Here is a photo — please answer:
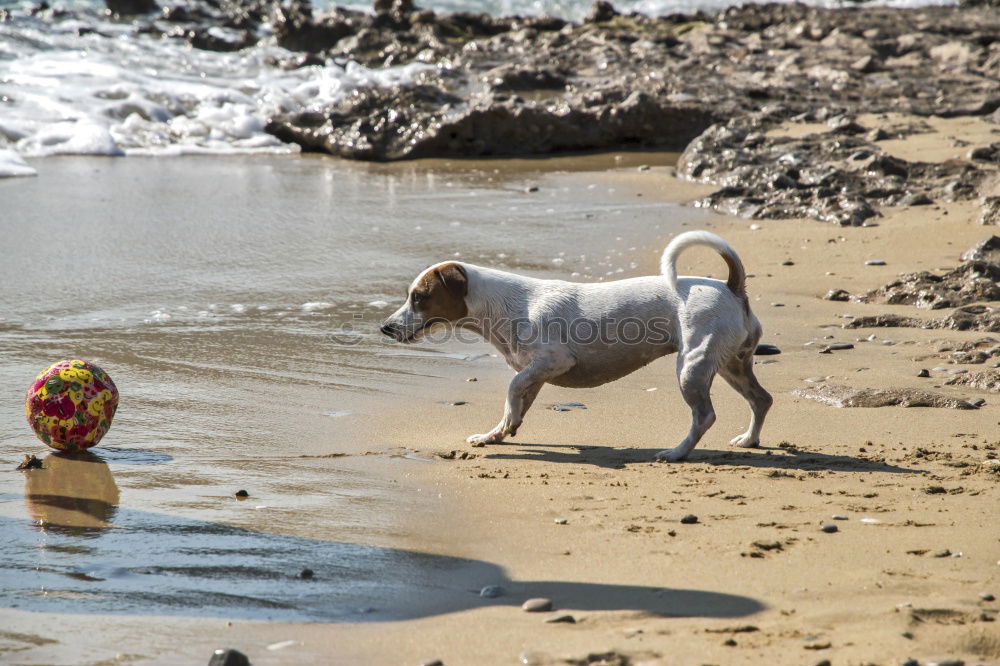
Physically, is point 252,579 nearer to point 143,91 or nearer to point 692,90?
point 692,90

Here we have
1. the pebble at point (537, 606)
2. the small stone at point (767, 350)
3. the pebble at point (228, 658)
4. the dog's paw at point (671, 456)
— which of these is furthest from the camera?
the small stone at point (767, 350)

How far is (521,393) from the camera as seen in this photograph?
232 inches

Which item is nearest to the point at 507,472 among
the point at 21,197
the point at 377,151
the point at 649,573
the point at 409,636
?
the point at 649,573

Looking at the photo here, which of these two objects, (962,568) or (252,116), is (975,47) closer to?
(252,116)

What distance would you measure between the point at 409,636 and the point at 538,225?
724 centimetres

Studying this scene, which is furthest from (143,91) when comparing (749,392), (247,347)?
(749,392)

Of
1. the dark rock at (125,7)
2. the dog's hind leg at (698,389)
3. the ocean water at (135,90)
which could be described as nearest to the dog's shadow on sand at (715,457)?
the dog's hind leg at (698,389)

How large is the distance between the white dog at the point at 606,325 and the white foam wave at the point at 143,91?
9.53 meters

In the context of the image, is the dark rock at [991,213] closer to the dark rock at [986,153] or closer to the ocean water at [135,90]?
the dark rock at [986,153]

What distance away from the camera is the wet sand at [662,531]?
352cm

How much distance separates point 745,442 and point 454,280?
1739mm

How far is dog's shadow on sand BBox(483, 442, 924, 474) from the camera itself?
5297mm

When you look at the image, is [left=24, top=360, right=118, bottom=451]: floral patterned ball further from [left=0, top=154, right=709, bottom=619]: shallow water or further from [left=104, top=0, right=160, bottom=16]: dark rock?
[left=104, top=0, right=160, bottom=16]: dark rock

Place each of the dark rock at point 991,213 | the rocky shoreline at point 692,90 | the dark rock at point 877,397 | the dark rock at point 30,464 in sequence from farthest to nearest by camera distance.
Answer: the rocky shoreline at point 692,90
the dark rock at point 991,213
the dark rock at point 877,397
the dark rock at point 30,464
